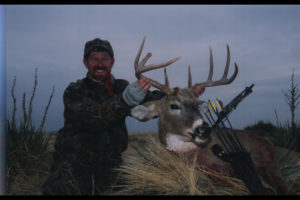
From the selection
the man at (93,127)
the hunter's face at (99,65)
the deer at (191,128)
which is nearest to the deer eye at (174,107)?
the deer at (191,128)

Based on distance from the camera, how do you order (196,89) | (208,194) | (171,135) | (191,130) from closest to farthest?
(208,194), (191,130), (171,135), (196,89)

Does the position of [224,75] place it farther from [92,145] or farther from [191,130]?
[92,145]

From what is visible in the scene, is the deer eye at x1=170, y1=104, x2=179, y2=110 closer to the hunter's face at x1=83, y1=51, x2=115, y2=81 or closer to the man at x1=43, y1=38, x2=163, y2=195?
the man at x1=43, y1=38, x2=163, y2=195

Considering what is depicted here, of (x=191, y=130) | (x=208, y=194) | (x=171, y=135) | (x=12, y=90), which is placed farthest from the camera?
(x=12, y=90)

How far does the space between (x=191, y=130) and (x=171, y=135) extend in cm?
39

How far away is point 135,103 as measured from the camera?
11.8ft

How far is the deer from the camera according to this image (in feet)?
11.3

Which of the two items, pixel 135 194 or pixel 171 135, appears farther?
pixel 171 135

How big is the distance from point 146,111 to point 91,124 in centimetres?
83

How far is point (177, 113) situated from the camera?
3689mm

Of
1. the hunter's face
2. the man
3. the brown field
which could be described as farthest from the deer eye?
the hunter's face

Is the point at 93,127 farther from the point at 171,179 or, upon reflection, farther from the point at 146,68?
the point at 171,179
